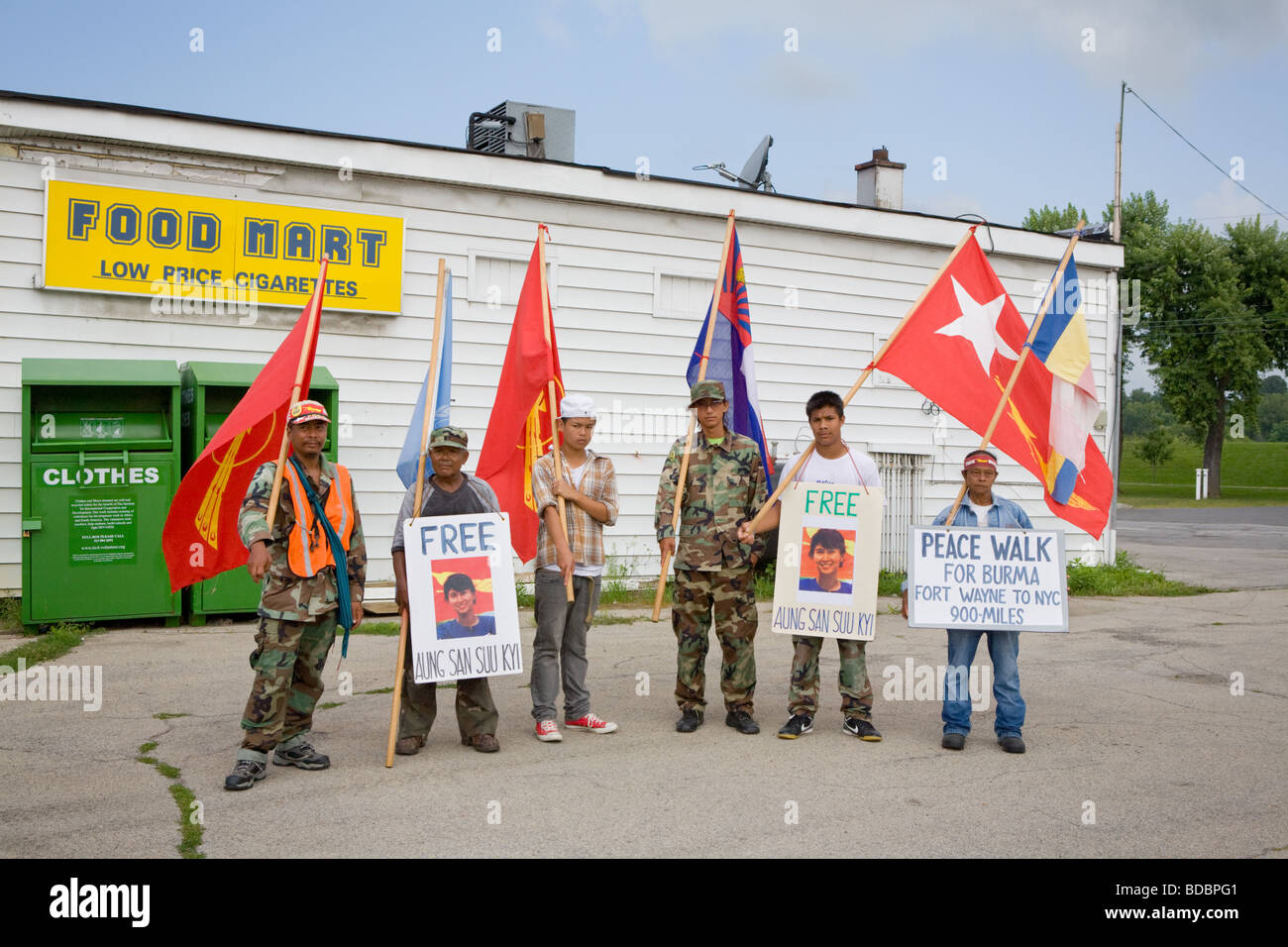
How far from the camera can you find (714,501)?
278 inches

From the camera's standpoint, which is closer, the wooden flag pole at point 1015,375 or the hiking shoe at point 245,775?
the hiking shoe at point 245,775

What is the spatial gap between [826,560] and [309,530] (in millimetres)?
3069

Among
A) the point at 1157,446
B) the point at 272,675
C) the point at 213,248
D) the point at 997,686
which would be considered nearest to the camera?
the point at 272,675

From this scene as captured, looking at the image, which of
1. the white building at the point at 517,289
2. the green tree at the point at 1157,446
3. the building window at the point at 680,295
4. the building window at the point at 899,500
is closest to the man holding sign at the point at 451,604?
the white building at the point at 517,289

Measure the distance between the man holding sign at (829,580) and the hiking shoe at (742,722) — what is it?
0.18 m

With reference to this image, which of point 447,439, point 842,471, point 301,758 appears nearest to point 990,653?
point 842,471

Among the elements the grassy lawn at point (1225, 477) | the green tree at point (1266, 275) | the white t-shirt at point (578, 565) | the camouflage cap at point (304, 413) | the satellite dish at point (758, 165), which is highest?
the green tree at point (1266, 275)

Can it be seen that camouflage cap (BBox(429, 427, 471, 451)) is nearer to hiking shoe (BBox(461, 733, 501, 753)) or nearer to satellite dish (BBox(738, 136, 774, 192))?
hiking shoe (BBox(461, 733, 501, 753))

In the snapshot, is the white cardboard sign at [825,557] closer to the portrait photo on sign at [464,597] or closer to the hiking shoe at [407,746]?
the portrait photo on sign at [464,597]

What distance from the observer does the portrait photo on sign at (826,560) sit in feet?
23.1

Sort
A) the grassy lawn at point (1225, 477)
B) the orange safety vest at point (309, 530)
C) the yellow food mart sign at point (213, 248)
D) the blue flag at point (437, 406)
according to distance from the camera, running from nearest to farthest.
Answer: the orange safety vest at point (309, 530) < the blue flag at point (437, 406) < the yellow food mart sign at point (213, 248) < the grassy lawn at point (1225, 477)

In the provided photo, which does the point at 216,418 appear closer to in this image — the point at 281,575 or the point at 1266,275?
the point at 281,575

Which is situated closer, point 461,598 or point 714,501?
point 461,598
